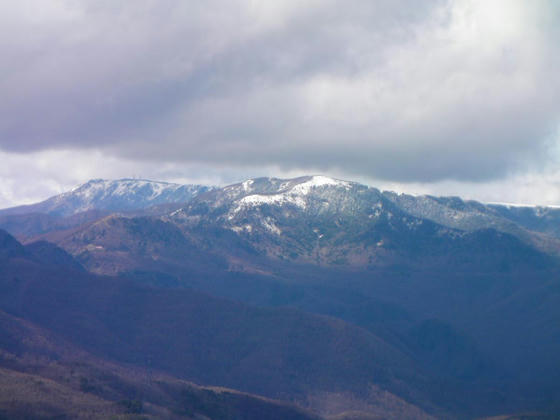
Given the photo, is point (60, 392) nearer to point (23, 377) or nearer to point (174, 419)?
point (23, 377)

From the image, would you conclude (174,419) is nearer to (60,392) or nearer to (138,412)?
(138,412)

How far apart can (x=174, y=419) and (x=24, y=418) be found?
44.6 metres

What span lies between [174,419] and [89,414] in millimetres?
28734

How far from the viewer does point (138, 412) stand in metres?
187

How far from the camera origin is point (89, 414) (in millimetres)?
177125

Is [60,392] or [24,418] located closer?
[24,418]

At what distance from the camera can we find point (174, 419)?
197 metres

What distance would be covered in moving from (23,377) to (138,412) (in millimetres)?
37008

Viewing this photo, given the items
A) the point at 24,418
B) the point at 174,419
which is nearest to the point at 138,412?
the point at 174,419

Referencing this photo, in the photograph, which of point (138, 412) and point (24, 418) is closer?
point (24, 418)

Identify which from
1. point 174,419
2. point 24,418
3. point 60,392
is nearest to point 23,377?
point 60,392

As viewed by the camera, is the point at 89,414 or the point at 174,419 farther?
the point at 174,419

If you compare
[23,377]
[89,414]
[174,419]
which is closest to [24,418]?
[89,414]

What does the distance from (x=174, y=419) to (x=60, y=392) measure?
3349cm
